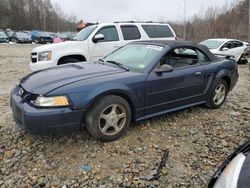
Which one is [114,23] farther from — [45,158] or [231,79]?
[45,158]

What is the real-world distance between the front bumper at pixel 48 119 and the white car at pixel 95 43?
3711 millimetres

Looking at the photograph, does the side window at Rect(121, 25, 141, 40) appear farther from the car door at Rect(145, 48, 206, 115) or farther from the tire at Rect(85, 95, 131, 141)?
the tire at Rect(85, 95, 131, 141)

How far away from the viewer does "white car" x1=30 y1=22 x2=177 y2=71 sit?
6730mm

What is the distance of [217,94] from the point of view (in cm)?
515

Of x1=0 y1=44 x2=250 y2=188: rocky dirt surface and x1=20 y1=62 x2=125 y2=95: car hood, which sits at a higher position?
x1=20 y1=62 x2=125 y2=95: car hood

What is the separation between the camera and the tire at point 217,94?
5000 mm

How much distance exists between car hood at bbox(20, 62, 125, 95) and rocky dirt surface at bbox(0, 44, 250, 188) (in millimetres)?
835

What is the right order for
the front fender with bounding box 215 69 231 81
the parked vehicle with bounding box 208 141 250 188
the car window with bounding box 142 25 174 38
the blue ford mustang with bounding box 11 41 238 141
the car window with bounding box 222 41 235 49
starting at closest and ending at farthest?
the parked vehicle with bounding box 208 141 250 188 → the blue ford mustang with bounding box 11 41 238 141 → the front fender with bounding box 215 69 231 81 → the car window with bounding box 142 25 174 38 → the car window with bounding box 222 41 235 49

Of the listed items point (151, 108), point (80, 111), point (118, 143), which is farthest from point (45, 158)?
point (151, 108)

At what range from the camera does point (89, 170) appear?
3.06 m

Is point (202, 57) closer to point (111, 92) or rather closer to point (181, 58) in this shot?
point (181, 58)

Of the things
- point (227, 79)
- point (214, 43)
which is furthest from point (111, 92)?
point (214, 43)

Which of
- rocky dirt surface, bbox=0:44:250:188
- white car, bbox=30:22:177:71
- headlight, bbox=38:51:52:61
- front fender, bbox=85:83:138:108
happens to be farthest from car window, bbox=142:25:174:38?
front fender, bbox=85:83:138:108

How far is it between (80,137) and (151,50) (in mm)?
1918
